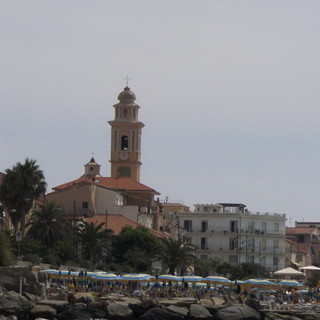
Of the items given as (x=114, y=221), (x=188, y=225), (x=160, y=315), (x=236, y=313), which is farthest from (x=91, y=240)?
(x=188, y=225)

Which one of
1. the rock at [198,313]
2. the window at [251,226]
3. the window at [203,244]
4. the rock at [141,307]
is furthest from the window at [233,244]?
the rock at [141,307]

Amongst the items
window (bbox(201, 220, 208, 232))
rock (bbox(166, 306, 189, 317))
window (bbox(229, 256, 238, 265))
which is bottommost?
rock (bbox(166, 306, 189, 317))

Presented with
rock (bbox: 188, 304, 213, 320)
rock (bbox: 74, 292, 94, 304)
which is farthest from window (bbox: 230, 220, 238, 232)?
rock (bbox: 188, 304, 213, 320)

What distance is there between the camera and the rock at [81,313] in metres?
53.6

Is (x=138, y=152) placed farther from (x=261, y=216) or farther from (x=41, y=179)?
(x=41, y=179)

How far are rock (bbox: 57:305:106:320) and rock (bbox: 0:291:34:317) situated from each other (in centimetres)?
152

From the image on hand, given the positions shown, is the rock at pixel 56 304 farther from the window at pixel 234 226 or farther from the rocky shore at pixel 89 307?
the window at pixel 234 226

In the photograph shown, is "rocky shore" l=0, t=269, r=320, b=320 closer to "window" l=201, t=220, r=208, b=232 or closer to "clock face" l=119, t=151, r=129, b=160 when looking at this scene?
"window" l=201, t=220, r=208, b=232

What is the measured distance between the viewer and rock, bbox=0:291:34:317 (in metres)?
52.2

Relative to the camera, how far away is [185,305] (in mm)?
57656

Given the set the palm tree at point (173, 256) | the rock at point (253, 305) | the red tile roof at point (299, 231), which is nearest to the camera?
the rock at point (253, 305)

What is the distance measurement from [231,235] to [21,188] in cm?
5793

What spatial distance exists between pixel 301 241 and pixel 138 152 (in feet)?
130

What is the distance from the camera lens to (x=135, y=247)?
103750 mm
